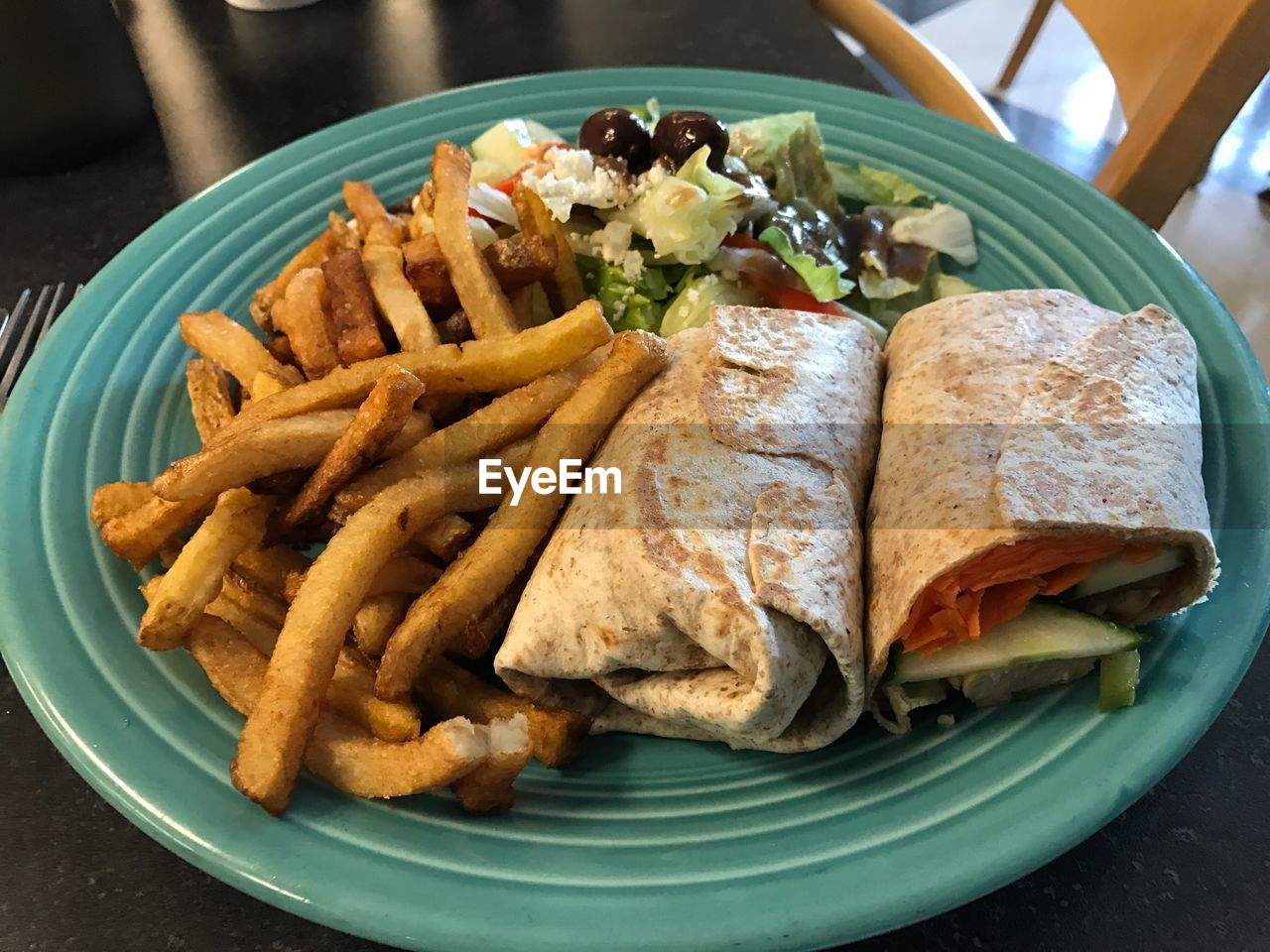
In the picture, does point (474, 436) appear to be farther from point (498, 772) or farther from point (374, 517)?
point (498, 772)

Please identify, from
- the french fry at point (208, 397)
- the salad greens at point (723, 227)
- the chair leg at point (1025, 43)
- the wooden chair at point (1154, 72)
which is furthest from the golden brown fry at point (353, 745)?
the chair leg at point (1025, 43)

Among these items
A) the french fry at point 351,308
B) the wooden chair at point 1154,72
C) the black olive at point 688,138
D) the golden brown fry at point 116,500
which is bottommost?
the golden brown fry at point 116,500

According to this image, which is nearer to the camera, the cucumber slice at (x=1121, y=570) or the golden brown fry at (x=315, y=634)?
the golden brown fry at (x=315, y=634)

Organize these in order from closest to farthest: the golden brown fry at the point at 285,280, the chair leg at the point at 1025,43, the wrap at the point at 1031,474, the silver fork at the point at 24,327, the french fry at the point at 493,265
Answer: the wrap at the point at 1031,474, the french fry at the point at 493,265, the golden brown fry at the point at 285,280, the silver fork at the point at 24,327, the chair leg at the point at 1025,43

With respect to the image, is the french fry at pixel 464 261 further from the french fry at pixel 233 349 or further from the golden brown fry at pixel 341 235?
the french fry at pixel 233 349

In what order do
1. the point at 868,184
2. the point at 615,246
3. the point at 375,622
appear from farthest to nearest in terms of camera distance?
the point at 868,184, the point at 615,246, the point at 375,622

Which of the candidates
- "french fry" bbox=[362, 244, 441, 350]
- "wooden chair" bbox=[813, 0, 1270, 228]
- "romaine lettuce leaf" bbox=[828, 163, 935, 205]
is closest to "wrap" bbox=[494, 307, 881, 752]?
"french fry" bbox=[362, 244, 441, 350]

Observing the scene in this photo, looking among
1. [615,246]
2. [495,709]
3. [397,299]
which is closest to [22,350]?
[397,299]
